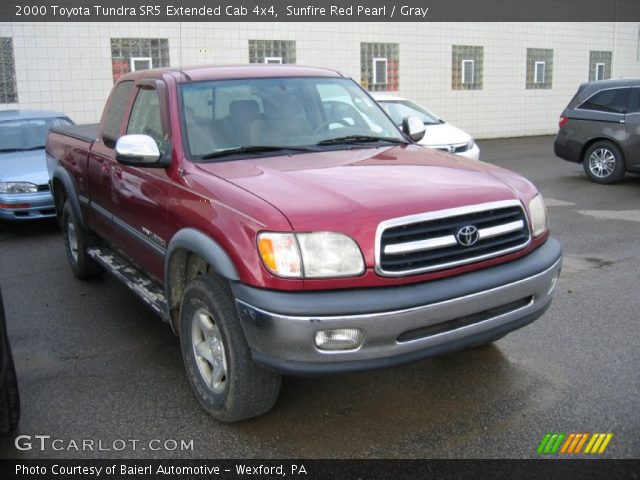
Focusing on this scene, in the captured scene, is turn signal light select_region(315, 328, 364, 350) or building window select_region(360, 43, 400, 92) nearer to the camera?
turn signal light select_region(315, 328, 364, 350)

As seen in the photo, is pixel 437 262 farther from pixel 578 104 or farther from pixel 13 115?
pixel 578 104

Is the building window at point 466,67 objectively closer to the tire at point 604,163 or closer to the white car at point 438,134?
the white car at point 438,134

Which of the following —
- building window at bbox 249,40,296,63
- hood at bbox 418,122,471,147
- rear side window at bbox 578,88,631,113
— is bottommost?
hood at bbox 418,122,471,147

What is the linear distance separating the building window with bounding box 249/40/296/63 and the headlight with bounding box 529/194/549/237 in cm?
1245

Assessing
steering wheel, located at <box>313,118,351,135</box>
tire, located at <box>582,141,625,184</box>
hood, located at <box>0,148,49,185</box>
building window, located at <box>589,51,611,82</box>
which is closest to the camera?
steering wheel, located at <box>313,118,351,135</box>

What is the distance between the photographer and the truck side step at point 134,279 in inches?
164

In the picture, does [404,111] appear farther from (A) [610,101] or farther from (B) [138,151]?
(B) [138,151]

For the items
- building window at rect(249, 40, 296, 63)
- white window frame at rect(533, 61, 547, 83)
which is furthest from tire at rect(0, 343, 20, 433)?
white window frame at rect(533, 61, 547, 83)

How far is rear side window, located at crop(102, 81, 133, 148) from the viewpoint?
5.12 meters

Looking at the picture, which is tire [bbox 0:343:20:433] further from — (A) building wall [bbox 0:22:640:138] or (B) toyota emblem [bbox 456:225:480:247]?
(A) building wall [bbox 0:22:640:138]

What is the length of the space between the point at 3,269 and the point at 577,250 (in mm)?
6025

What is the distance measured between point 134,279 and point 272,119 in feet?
5.12

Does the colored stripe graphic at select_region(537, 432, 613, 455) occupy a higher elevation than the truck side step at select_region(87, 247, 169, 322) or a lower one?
lower
